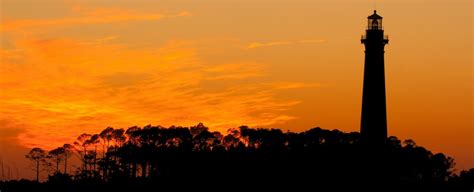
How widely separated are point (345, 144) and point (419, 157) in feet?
41.8

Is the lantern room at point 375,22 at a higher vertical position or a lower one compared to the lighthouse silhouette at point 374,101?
higher

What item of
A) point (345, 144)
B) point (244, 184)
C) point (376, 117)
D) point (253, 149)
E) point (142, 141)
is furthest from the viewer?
point (142, 141)

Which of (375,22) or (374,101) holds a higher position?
(375,22)

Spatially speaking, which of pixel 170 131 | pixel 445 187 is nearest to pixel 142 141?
pixel 170 131

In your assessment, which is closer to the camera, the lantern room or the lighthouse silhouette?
the lighthouse silhouette

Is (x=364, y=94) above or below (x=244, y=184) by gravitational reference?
above

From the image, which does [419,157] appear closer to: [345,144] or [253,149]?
[345,144]

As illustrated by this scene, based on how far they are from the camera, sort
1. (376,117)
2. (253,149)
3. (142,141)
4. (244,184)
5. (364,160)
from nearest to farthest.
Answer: (376,117) → (364,160) → (244,184) → (253,149) → (142,141)

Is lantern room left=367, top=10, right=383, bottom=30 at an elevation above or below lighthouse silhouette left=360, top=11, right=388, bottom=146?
above

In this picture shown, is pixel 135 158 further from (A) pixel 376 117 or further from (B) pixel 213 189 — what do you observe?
(A) pixel 376 117

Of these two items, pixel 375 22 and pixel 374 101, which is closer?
pixel 374 101

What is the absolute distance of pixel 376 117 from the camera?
9894 centimetres

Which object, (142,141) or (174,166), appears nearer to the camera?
(174,166)

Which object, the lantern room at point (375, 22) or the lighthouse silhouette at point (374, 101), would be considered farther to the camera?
the lantern room at point (375, 22)
